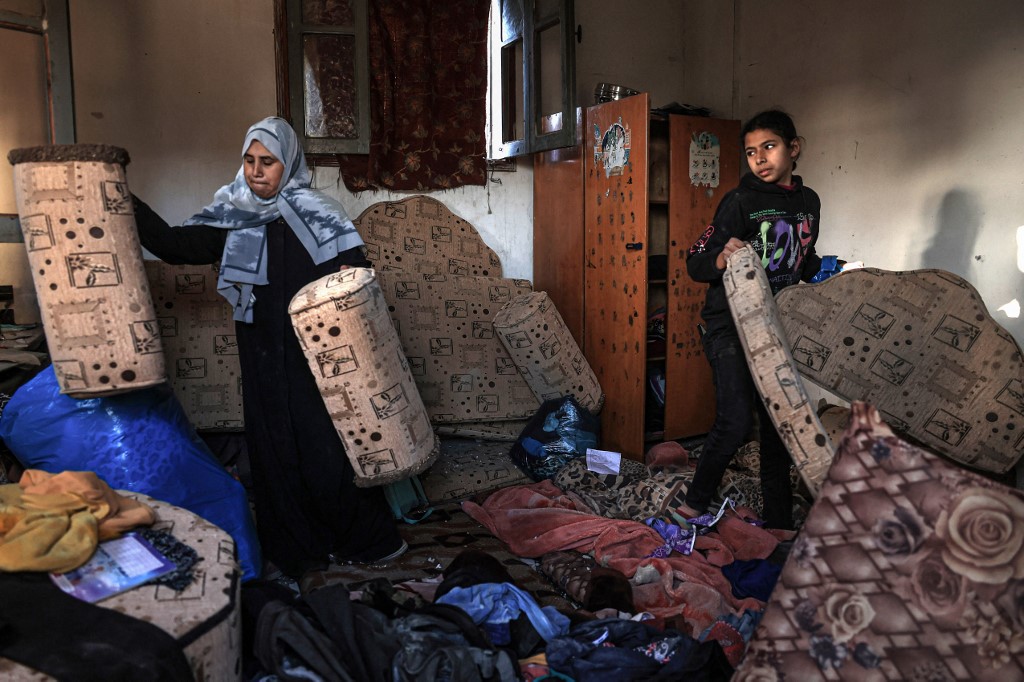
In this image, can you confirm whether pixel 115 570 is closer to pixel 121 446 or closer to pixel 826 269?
pixel 121 446

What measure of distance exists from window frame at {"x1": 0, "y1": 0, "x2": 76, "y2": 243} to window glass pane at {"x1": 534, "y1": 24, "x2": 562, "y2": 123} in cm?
233

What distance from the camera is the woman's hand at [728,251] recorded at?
7.78 feet

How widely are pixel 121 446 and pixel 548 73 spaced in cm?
318

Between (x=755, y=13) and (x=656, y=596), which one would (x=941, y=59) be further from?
(x=656, y=596)

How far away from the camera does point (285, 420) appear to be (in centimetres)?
267

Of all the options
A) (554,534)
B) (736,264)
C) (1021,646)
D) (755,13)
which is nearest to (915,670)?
(1021,646)

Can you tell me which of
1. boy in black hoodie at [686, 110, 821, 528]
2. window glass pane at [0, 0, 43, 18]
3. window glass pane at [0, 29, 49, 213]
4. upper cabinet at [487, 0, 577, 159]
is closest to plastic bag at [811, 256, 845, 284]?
boy in black hoodie at [686, 110, 821, 528]

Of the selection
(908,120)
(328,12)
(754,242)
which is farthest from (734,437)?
(328,12)

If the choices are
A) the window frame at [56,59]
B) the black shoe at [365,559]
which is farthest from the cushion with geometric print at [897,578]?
the window frame at [56,59]

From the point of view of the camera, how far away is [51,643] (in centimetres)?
127

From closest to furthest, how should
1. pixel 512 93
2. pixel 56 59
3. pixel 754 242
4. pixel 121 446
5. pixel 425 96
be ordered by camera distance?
pixel 121 446, pixel 754 242, pixel 56 59, pixel 425 96, pixel 512 93

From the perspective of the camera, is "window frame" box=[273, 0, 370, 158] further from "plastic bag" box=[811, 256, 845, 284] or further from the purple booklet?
the purple booklet

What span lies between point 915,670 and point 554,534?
5.75ft

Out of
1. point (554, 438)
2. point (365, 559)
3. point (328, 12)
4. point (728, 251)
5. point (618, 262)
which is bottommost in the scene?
point (365, 559)
